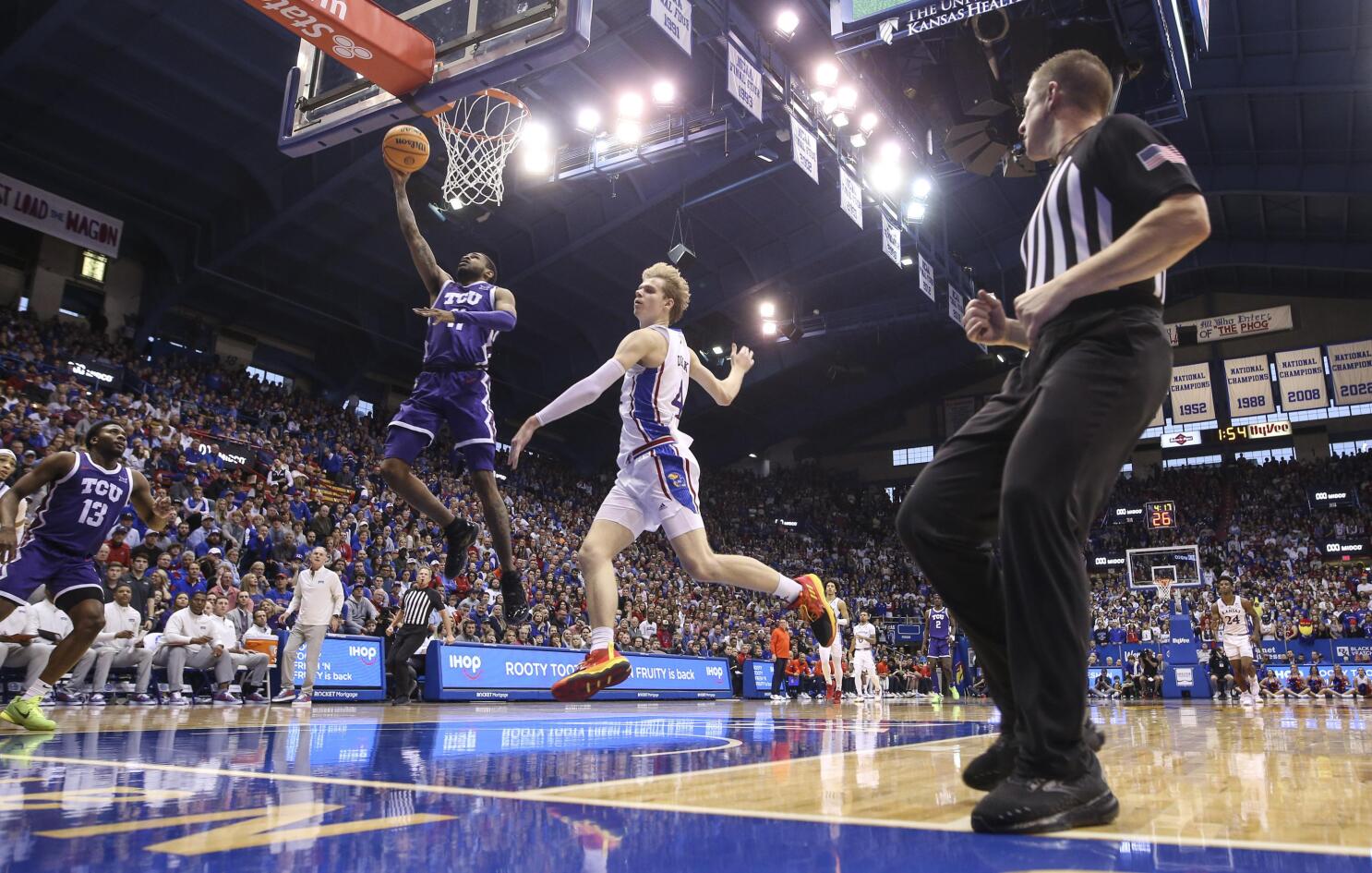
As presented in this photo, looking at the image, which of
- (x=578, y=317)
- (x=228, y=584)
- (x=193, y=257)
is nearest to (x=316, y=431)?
(x=193, y=257)

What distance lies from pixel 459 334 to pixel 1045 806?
4.13m

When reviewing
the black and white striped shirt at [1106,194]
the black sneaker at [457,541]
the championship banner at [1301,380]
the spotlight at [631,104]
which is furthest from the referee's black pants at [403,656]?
the championship banner at [1301,380]

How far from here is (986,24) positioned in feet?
36.1

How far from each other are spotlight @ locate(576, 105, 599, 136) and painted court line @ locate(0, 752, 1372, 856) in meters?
13.5

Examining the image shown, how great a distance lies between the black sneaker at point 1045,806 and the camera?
5.33 ft

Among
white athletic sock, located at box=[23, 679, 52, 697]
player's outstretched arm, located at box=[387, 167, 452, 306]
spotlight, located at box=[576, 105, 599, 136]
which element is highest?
spotlight, located at box=[576, 105, 599, 136]

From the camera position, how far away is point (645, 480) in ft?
13.8

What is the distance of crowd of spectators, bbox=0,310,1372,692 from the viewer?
37.8ft

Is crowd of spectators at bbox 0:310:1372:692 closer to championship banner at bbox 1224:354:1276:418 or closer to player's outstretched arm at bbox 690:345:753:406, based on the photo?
championship banner at bbox 1224:354:1276:418

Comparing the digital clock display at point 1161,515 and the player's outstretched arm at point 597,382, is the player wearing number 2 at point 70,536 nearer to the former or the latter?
the player's outstretched arm at point 597,382

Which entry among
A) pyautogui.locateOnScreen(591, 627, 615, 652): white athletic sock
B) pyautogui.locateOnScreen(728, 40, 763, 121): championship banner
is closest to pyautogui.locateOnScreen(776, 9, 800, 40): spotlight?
pyautogui.locateOnScreen(728, 40, 763, 121): championship banner

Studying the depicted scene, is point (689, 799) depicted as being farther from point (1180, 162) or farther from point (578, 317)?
point (578, 317)

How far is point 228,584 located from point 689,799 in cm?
1011

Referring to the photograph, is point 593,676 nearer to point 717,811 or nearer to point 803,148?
point 717,811
